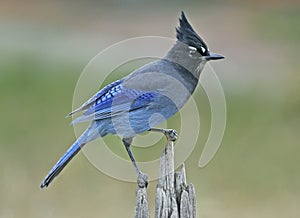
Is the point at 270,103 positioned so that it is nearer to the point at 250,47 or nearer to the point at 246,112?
the point at 246,112

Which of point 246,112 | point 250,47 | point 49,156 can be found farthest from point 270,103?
point 49,156

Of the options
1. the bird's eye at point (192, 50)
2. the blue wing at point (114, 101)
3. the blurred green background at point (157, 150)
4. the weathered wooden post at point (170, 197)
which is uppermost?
the blurred green background at point (157, 150)

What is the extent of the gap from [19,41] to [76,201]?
3.62 meters

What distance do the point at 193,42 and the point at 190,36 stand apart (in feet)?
0.07

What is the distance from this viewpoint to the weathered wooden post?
8.35ft

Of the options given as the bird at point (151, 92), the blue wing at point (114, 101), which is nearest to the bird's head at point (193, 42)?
the bird at point (151, 92)

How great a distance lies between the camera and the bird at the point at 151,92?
2859 millimetres

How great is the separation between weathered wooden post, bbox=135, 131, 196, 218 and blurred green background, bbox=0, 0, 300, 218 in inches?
68.4

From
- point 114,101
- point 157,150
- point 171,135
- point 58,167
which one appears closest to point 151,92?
point 114,101

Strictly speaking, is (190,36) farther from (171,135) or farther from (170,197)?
(170,197)

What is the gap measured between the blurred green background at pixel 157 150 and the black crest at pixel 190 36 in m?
1.60

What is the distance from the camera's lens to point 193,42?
2904 mm

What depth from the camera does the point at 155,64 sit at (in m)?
2.96

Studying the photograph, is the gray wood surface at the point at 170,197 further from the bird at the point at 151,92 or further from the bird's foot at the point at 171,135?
the bird at the point at 151,92
